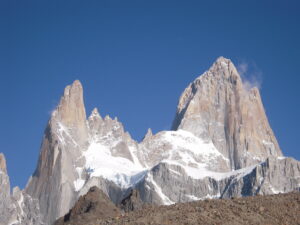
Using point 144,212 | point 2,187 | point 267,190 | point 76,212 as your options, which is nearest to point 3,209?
point 2,187

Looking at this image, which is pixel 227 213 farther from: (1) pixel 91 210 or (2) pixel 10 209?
(2) pixel 10 209

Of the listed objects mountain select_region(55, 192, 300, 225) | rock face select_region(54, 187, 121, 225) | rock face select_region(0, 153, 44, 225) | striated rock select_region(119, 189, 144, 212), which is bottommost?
mountain select_region(55, 192, 300, 225)

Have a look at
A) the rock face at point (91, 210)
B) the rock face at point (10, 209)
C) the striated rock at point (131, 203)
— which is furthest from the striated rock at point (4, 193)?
the rock face at point (91, 210)

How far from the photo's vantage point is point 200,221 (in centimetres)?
4144

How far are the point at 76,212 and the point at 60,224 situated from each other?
150 centimetres

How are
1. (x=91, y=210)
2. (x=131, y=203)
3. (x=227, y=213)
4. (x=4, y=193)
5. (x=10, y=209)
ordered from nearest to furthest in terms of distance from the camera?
(x=227, y=213) → (x=91, y=210) → (x=131, y=203) → (x=10, y=209) → (x=4, y=193)

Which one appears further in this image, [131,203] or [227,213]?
[131,203]

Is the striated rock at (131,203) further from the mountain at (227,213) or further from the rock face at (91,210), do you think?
the mountain at (227,213)

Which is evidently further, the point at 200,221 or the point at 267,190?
the point at 267,190

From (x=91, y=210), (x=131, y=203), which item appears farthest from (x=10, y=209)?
(x=91, y=210)

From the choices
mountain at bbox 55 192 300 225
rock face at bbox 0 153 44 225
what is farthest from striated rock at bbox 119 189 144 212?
rock face at bbox 0 153 44 225

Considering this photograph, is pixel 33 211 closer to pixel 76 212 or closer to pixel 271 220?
pixel 76 212

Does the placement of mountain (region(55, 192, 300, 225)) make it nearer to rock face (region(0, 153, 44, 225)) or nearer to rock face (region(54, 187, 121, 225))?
rock face (region(54, 187, 121, 225))

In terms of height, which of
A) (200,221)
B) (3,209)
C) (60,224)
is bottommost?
(200,221)
